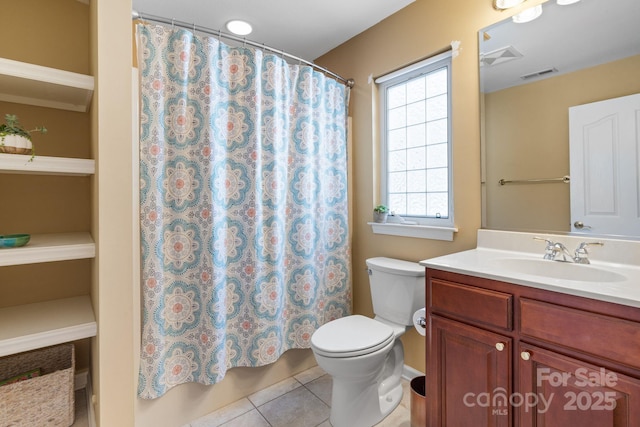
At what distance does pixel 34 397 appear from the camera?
1.19m

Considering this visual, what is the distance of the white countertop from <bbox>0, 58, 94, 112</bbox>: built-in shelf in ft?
5.06

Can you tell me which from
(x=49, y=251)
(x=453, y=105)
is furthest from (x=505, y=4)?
(x=49, y=251)

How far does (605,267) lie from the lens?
1213 millimetres

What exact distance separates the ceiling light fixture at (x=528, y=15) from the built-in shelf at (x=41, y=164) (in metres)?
2.00

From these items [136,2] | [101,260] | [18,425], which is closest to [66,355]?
[18,425]

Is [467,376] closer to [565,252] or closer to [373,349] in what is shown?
[373,349]

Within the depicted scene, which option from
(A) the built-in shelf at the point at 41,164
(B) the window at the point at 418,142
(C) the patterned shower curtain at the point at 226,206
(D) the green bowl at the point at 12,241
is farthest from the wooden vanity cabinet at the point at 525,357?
(D) the green bowl at the point at 12,241

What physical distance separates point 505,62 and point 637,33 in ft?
1.55

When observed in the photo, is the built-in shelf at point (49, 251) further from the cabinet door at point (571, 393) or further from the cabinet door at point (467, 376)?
the cabinet door at point (571, 393)

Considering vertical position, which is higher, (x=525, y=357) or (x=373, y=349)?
(x=525, y=357)

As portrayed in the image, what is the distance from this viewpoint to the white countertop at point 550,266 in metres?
0.90

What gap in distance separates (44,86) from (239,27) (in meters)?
1.35

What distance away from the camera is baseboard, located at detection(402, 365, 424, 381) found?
194 centimetres

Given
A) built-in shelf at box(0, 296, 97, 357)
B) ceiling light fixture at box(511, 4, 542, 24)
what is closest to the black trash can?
built-in shelf at box(0, 296, 97, 357)
